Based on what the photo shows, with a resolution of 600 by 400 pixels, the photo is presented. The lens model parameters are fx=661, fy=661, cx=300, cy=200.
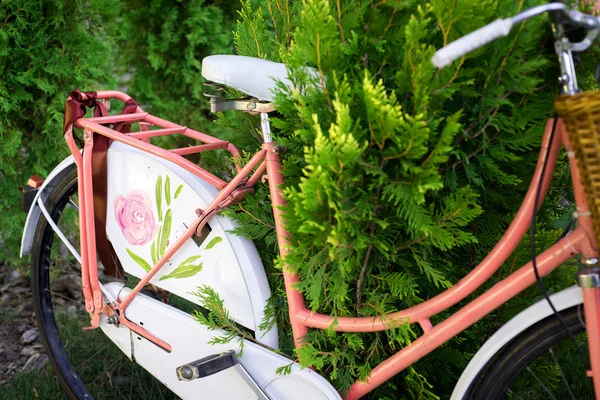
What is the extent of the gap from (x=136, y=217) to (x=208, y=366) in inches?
23.3

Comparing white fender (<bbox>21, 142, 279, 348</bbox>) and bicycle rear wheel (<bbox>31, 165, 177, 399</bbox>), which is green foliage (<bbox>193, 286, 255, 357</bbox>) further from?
bicycle rear wheel (<bbox>31, 165, 177, 399</bbox>)

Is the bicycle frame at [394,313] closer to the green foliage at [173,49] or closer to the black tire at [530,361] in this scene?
the black tire at [530,361]

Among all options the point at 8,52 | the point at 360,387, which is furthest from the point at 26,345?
the point at 360,387

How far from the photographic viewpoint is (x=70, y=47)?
3.28 metres

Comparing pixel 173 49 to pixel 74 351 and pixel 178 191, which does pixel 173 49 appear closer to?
pixel 74 351

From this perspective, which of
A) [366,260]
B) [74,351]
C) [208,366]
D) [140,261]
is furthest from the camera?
[74,351]

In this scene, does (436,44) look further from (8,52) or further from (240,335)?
(8,52)

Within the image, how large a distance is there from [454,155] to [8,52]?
232cm

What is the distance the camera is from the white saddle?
1.74m

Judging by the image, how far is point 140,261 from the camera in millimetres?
2221

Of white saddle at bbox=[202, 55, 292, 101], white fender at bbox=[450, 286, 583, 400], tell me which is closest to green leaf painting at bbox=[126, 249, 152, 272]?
white saddle at bbox=[202, 55, 292, 101]

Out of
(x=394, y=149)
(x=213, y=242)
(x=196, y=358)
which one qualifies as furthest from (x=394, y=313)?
(x=196, y=358)

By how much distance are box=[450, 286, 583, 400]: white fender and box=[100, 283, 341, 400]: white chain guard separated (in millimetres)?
380

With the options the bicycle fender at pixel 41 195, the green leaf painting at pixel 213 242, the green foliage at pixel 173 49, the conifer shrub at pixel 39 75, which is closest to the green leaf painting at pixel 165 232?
the green leaf painting at pixel 213 242
